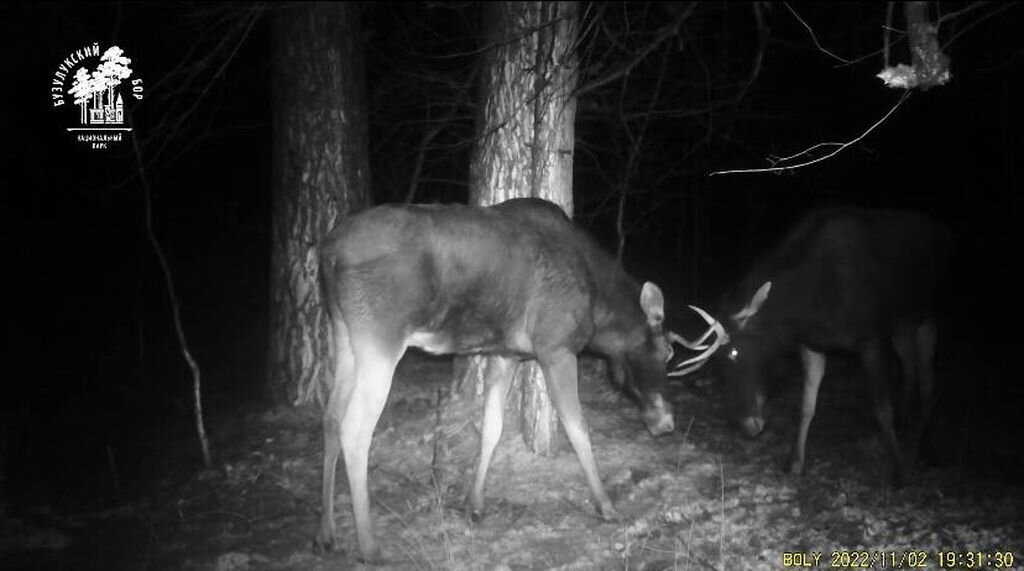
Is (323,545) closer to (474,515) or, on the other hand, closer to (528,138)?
(474,515)

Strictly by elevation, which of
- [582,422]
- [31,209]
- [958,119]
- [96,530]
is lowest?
[96,530]

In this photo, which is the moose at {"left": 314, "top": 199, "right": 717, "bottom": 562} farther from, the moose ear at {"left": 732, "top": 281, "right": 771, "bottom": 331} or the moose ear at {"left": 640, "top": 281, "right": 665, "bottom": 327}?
the moose ear at {"left": 732, "top": 281, "right": 771, "bottom": 331}

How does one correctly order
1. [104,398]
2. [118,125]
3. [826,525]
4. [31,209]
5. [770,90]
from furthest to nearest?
[31,209] < [770,90] < [118,125] < [104,398] < [826,525]

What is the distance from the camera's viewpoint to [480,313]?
6430mm

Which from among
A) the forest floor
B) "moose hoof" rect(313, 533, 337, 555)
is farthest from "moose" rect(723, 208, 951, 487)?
"moose hoof" rect(313, 533, 337, 555)

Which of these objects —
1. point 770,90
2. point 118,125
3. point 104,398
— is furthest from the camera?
point 770,90

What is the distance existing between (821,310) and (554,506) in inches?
116

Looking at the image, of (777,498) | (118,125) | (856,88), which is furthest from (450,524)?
(856,88)

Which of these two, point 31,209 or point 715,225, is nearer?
point 31,209

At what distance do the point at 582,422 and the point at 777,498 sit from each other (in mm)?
1549

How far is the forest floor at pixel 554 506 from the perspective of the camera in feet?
18.8

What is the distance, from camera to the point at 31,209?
20.8m

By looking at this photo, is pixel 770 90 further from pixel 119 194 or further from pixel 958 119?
pixel 119 194

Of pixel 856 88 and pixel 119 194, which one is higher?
pixel 856 88
